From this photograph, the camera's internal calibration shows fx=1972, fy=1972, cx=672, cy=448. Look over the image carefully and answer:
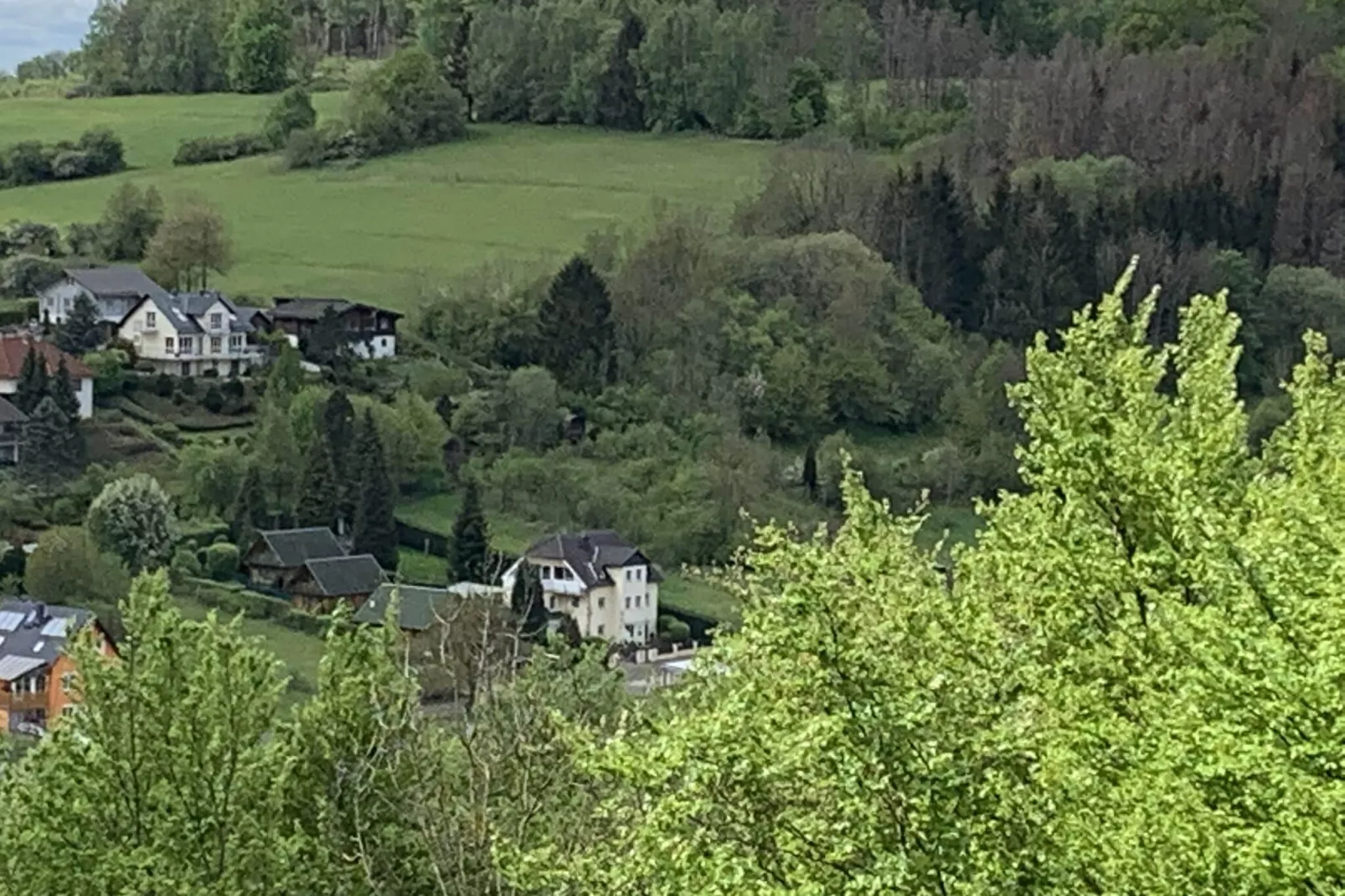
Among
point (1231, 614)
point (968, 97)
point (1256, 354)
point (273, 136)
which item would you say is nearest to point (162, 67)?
point (273, 136)

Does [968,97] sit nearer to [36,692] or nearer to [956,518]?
[956,518]

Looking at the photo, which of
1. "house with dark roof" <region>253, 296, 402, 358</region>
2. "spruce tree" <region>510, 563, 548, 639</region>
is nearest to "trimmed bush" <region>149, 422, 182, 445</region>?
"house with dark roof" <region>253, 296, 402, 358</region>

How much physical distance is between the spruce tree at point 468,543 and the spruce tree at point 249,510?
394 centimetres

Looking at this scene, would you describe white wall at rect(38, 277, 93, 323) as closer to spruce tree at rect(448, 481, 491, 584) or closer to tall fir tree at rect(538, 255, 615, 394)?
tall fir tree at rect(538, 255, 615, 394)

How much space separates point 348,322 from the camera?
50.4 metres

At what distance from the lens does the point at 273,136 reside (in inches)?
2790

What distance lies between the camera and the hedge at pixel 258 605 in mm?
35844

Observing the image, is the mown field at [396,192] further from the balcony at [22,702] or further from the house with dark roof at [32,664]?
the balcony at [22,702]

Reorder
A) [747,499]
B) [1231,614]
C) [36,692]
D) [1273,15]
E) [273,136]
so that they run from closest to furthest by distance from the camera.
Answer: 1. [1231,614]
2. [36,692]
3. [747,499]
4. [273,136]
5. [1273,15]

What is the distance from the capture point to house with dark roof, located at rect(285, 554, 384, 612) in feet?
123

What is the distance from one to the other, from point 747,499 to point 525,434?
5957mm

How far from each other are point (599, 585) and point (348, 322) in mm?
15248

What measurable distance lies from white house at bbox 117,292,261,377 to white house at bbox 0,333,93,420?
107 inches

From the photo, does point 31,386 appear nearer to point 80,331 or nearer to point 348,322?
point 80,331
